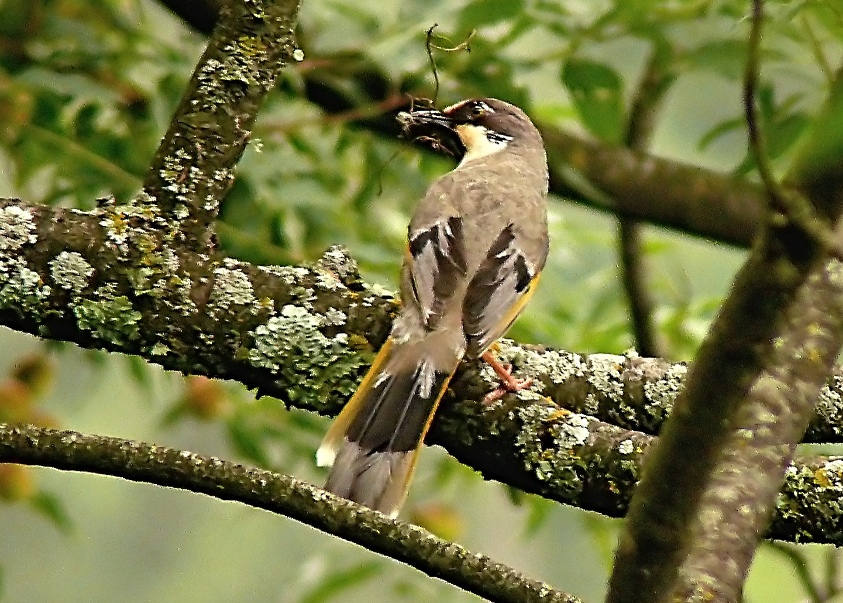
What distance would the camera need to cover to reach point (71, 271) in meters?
1.88

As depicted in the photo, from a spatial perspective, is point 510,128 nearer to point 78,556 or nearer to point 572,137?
point 572,137

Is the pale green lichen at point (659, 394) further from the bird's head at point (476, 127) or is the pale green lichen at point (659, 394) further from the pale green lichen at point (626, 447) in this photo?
the bird's head at point (476, 127)

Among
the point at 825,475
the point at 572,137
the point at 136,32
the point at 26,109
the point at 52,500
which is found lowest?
the point at 52,500

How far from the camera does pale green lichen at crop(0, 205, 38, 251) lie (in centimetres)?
187

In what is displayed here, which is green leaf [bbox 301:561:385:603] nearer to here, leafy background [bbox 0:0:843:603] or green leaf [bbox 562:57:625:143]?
leafy background [bbox 0:0:843:603]

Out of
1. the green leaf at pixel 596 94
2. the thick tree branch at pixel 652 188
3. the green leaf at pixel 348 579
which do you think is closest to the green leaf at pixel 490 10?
the green leaf at pixel 596 94

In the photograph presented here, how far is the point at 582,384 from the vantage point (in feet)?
7.07

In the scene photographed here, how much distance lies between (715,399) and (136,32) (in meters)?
2.40

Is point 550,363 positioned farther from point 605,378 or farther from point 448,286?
point 448,286

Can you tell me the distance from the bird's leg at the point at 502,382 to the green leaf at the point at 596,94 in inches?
31.4

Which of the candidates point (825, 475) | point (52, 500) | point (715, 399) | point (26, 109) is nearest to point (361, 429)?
point (825, 475)

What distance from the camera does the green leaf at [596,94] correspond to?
2631mm

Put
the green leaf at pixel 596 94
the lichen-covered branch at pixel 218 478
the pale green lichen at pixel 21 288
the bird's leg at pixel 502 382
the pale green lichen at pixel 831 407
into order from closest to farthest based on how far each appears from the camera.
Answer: the lichen-covered branch at pixel 218 478 < the pale green lichen at pixel 21 288 < the bird's leg at pixel 502 382 < the pale green lichen at pixel 831 407 < the green leaf at pixel 596 94

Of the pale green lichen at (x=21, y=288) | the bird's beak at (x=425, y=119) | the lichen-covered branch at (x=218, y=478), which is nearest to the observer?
the lichen-covered branch at (x=218, y=478)
